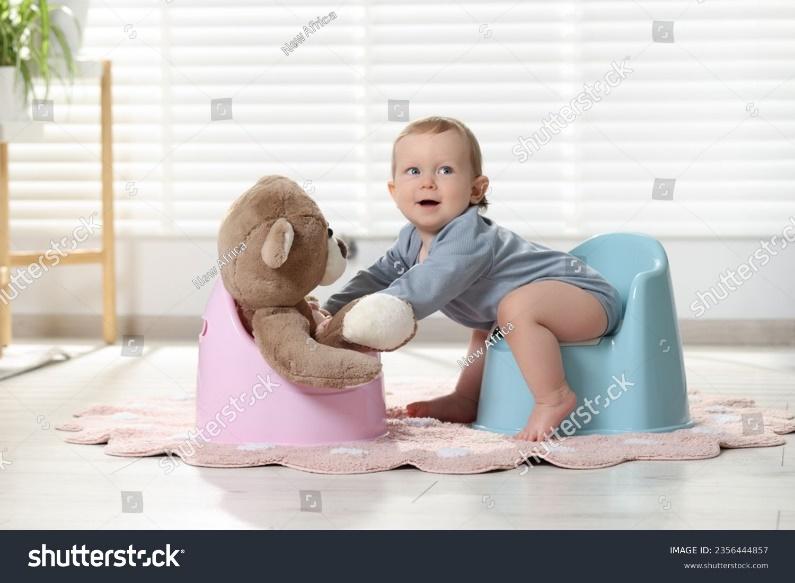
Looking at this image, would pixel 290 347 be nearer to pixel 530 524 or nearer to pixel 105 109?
pixel 530 524

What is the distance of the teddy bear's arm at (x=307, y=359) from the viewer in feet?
4.42

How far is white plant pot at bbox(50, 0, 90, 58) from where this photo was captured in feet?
8.40

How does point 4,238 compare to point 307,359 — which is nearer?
point 307,359

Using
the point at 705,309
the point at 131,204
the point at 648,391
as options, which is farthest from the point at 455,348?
the point at 648,391

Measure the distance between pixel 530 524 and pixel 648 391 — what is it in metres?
0.47

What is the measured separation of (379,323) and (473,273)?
0.18m

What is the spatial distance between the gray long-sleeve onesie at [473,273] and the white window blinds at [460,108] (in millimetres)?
1110

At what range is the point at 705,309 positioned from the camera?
2670 mm

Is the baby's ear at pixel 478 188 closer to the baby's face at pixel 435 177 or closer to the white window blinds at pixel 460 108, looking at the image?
the baby's face at pixel 435 177

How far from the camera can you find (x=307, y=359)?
1350 mm

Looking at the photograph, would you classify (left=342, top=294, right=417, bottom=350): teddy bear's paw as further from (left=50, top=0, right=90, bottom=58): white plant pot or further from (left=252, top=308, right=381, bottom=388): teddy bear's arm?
(left=50, top=0, right=90, bottom=58): white plant pot

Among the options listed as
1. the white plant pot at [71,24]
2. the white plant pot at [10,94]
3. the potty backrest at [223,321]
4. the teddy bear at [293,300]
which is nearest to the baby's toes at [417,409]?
the teddy bear at [293,300]

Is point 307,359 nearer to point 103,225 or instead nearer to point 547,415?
point 547,415

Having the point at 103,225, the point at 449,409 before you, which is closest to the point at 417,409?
the point at 449,409
